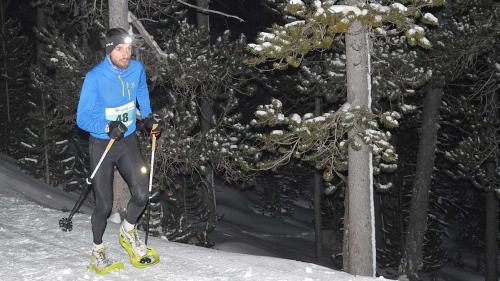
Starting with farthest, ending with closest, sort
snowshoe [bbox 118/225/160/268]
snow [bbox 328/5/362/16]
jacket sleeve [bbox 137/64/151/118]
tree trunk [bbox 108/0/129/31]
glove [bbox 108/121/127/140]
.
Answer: tree trunk [bbox 108/0/129/31] < snow [bbox 328/5/362/16] < jacket sleeve [bbox 137/64/151/118] < snowshoe [bbox 118/225/160/268] < glove [bbox 108/121/127/140]

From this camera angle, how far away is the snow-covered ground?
20.3ft

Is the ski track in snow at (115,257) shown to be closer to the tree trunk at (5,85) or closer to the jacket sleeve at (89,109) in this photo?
the jacket sleeve at (89,109)

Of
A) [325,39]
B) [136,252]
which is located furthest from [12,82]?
[136,252]

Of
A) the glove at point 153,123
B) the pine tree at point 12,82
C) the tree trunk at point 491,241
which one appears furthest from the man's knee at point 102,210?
the pine tree at point 12,82

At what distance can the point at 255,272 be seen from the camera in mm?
6367

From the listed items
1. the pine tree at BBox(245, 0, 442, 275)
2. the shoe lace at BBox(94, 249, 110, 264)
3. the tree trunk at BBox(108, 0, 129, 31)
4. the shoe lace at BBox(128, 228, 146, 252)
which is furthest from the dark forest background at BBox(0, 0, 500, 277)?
the shoe lace at BBox(94, 249, 110, 264)

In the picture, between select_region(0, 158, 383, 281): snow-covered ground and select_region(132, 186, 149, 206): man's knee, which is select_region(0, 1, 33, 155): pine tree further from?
select_region(132, 186, 149, 206): man's knee

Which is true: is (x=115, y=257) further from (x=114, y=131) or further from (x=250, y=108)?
(x=250, y=108)

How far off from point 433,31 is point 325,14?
28.8ft

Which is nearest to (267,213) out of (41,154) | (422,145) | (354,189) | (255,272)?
(41,154)

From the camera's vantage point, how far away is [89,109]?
5.91m

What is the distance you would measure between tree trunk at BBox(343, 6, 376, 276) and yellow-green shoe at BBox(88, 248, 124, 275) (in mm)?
3954

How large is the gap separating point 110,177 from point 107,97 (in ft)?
2.95

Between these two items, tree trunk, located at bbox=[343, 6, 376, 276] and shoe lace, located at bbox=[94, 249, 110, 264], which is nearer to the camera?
shoe lace, located at bbox=[94, 249, 110, 264]
